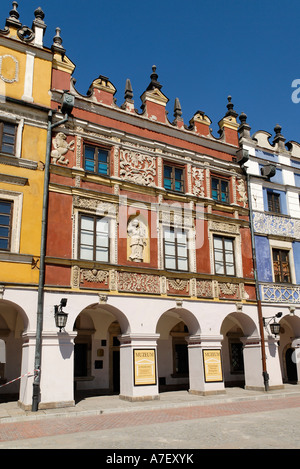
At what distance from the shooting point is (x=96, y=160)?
16.3m

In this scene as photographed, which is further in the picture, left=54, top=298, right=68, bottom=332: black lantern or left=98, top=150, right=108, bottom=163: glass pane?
left=98, top=150, right=108, bottom=163: glass pane

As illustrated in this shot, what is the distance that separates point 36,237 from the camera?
14.1 metres

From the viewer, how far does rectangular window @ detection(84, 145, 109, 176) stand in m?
16.2

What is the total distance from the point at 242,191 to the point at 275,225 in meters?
2.50

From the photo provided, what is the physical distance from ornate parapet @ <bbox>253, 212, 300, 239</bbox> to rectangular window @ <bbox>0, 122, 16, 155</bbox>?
11771 millimetres

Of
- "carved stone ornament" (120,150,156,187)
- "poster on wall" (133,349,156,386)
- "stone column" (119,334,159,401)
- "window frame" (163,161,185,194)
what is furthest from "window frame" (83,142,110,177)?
"poster on wall" (133,349,156,386)

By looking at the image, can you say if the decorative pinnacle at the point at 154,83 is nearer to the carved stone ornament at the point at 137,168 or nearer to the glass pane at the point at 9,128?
the carved stone ornament at the point at 137,168

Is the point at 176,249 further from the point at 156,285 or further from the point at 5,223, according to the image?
the point at 5,223

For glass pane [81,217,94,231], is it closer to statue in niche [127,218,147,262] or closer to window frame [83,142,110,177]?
statue in niche [127,218,147,262]

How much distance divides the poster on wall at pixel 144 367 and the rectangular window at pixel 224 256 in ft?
16.5

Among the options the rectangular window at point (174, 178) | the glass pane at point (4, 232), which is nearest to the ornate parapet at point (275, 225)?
the rectangular window at point (174, 178)

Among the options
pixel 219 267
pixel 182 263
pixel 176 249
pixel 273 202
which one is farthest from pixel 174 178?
pixel 273 202
